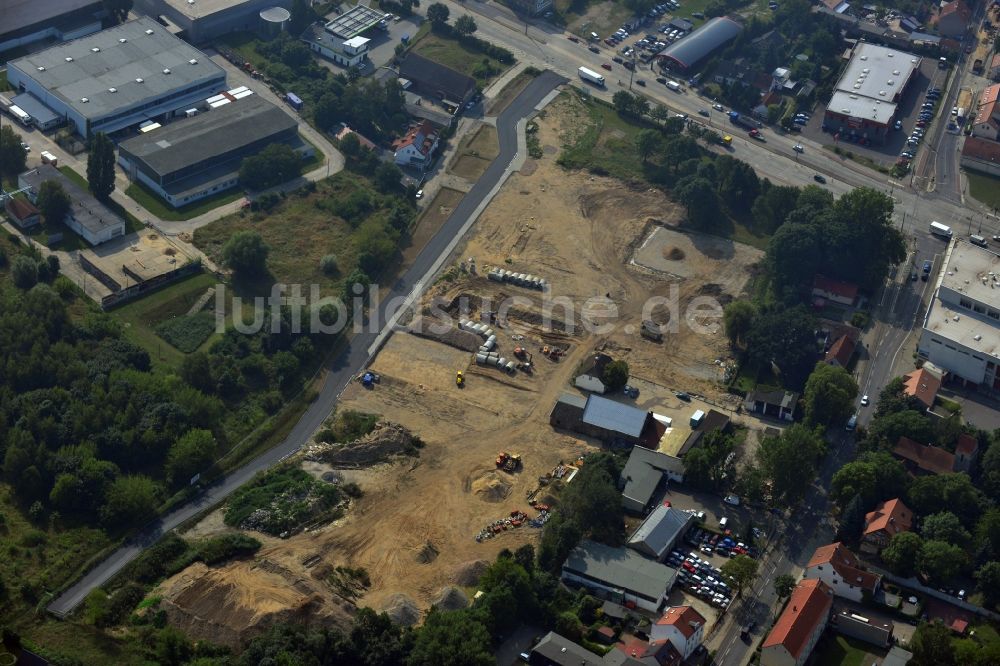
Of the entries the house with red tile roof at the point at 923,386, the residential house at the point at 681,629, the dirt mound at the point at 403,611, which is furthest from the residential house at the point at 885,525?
the dirt mound at the point at 403,611

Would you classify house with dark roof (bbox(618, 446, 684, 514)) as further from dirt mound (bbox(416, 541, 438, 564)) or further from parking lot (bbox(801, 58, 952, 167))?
parking lot (bbox(801, 58, 952, 167))

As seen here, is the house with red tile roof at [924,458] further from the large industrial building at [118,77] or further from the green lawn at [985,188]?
the large industrial building at [118,77]

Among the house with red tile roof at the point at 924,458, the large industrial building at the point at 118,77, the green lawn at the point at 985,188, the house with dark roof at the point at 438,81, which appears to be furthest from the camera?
the house with dark roof at the point at 438,81

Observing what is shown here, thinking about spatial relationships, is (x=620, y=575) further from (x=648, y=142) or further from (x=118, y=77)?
(x=118, y=77)

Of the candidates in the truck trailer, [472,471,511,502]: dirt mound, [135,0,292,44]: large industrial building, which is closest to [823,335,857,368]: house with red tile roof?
[472,471,511,502]: dirt mound

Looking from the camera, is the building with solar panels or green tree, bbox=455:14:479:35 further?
green tree, bbox=455:14:479:35

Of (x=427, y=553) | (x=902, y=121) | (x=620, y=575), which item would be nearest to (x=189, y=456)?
(x=427, y=553)

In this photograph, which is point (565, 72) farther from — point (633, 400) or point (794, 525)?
point (794, 525)
